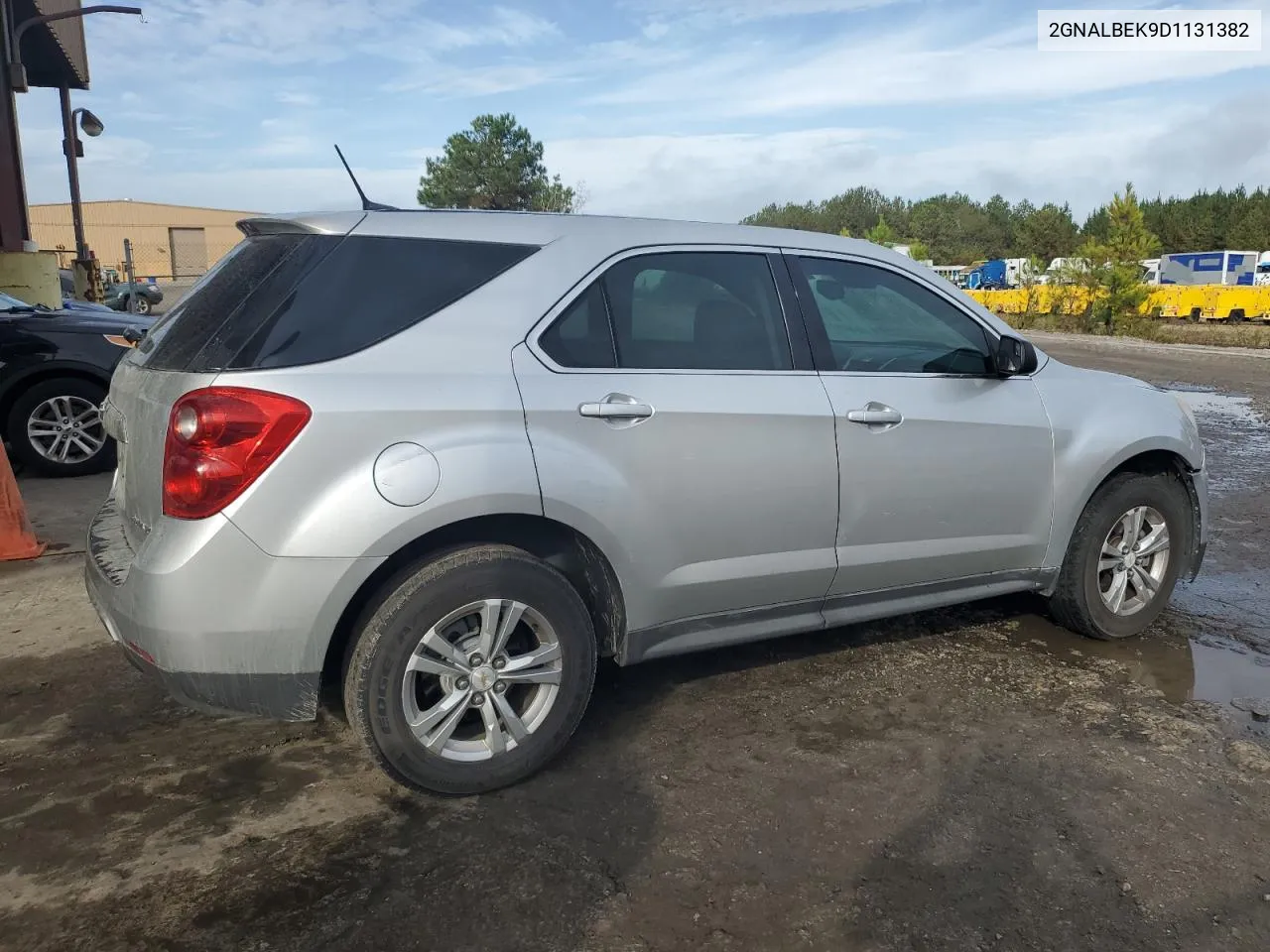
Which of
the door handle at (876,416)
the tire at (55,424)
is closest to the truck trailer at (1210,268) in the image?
the door handle at (876,416)

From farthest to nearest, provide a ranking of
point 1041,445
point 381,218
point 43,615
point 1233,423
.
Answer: point 1233,423 → point 43,615 → point 1041,445 → point 381,218

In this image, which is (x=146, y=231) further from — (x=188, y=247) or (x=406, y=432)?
(x=406, y=432)

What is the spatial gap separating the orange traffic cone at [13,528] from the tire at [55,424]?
188 centimetres

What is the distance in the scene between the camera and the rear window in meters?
2.78

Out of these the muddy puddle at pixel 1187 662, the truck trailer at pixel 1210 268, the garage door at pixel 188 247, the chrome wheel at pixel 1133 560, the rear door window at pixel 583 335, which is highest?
the garage door at pixel 188 247

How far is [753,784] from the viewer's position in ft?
10.3

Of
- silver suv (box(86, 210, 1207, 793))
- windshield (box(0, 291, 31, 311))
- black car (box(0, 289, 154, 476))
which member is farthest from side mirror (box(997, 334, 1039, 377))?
windshield (box(0, 291, 31, 311))

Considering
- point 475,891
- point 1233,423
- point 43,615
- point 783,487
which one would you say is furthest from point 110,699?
point 1233,423

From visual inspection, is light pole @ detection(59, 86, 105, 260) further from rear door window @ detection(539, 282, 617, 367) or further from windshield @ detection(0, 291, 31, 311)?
rear door window @ detection(539, 282, 617, 367)

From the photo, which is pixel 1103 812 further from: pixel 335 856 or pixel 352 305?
pixel 352 305

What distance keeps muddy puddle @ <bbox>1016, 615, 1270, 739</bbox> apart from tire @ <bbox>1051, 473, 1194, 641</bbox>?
0.08 meters

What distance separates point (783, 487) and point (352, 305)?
1561mm

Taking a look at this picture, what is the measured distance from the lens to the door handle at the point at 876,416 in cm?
354

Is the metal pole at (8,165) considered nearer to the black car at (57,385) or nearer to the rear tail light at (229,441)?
the black car at (57,385)
